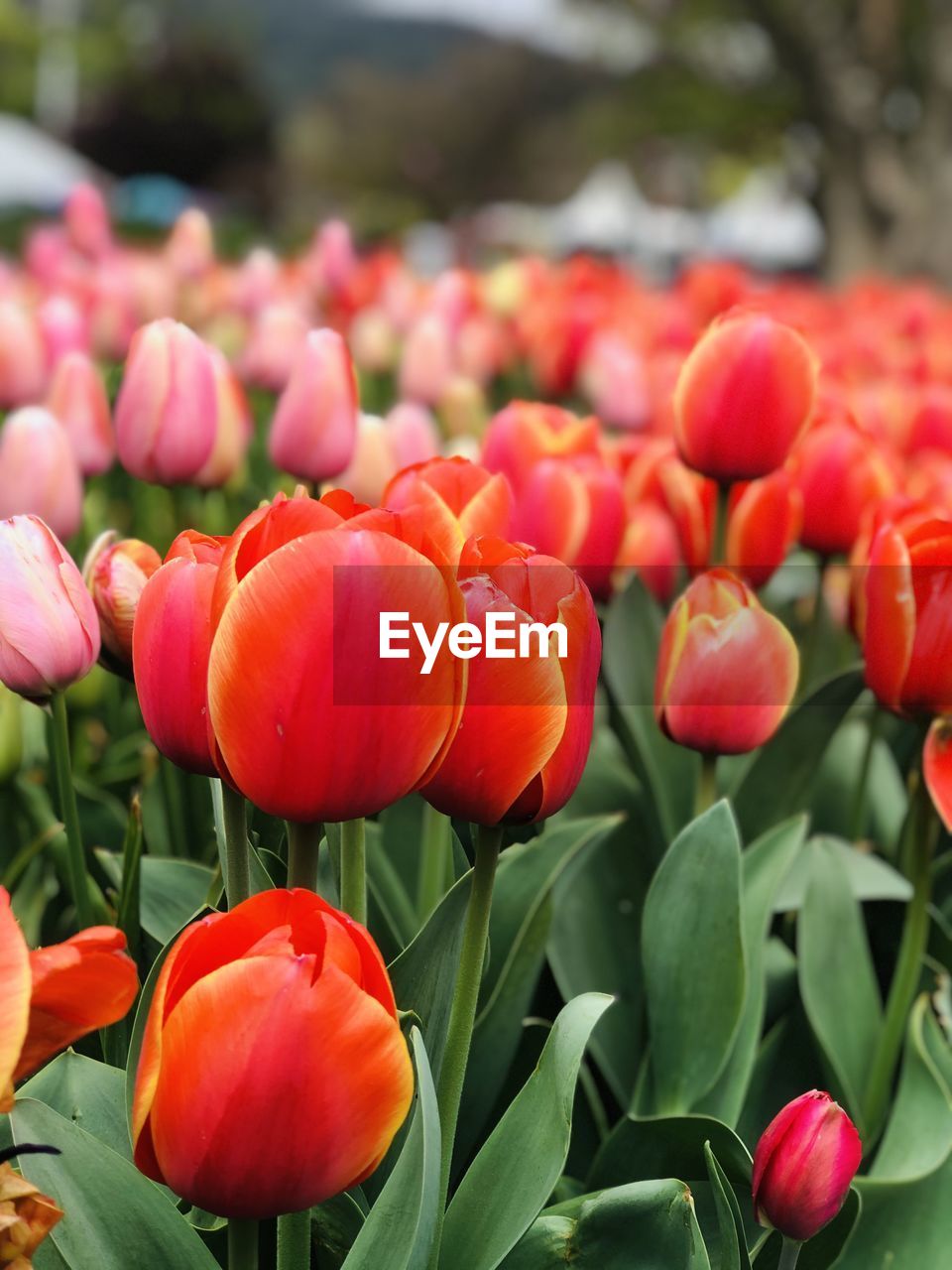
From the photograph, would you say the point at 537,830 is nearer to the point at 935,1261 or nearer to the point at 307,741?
the point at 935,1261

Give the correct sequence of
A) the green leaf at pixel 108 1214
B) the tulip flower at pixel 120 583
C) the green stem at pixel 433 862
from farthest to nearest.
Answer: the green stem at pixel 433 862 < the tulip flower at pixel 120 583 < the green leaf at pixel 108 1214

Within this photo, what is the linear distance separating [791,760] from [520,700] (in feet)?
2.34

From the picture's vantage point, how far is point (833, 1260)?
98 centimetres

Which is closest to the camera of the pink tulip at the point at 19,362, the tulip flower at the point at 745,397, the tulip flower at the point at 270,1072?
the tulip flower at the point at 270,1072

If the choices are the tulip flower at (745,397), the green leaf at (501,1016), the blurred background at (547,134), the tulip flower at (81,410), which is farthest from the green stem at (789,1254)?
the blurred background at (547,134)

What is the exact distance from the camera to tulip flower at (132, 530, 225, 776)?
74 cm

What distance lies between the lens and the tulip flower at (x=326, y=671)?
646mm

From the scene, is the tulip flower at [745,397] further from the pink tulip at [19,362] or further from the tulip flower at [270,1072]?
the pink tulip at [19,362]

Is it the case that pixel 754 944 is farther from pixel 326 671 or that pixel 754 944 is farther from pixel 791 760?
pixel 326 671

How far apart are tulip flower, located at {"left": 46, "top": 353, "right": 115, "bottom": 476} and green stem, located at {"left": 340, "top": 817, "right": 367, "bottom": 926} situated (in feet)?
3.36

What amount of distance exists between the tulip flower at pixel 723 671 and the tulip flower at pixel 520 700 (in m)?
0.29

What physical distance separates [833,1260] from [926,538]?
0.52 m

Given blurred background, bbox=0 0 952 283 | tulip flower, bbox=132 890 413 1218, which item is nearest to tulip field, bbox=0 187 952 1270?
tulip flower, bbox=132 890 413 1218
